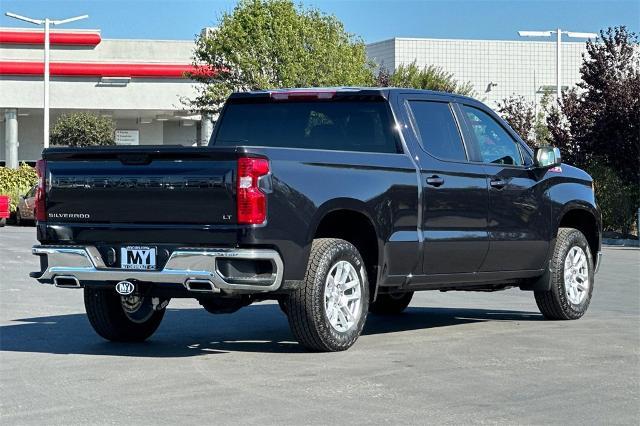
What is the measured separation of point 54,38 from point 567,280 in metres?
54.2

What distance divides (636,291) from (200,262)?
8973 millimetres

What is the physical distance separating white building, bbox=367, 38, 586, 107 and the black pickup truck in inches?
2482

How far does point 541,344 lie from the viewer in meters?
10.7

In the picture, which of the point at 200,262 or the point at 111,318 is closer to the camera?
the point at 200,262

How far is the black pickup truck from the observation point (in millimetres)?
9398

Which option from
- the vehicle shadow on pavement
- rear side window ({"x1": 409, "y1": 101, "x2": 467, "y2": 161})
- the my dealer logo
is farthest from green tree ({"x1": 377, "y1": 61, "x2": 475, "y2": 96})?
the my dealer logo

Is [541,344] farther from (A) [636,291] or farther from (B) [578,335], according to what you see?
(A) [636,291]

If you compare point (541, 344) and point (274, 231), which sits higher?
point (274, 231)

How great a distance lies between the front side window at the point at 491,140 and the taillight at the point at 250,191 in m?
3.10

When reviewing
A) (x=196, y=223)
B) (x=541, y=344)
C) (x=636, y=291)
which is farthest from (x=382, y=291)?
(x=636, y=291)

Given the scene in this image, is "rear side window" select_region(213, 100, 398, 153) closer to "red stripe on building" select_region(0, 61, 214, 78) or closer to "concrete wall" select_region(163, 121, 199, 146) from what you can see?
"red stripe on building" select_region(0, 61, 214, 78)

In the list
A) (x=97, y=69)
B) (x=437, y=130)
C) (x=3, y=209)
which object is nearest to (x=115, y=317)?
(x=437, y=130)

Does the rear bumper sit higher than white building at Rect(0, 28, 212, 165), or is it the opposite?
white building at Rect(0, 28, 212, 165)

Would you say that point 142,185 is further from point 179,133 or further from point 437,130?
point 179,133
